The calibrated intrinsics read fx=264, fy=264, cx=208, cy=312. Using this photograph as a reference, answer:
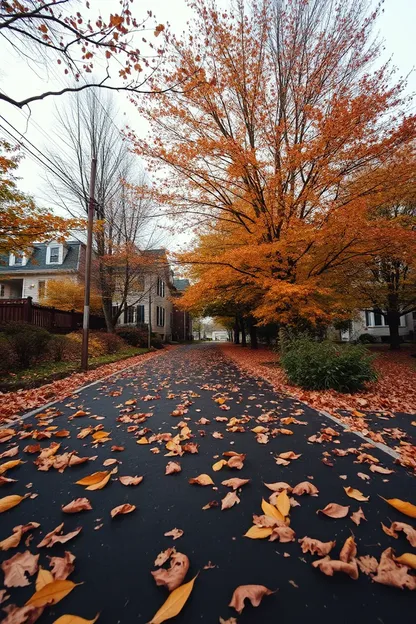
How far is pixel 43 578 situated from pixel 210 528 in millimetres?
1038

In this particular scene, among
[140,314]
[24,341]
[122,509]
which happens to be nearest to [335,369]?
[122,509]

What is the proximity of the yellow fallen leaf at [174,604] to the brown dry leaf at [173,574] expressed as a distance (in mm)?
37

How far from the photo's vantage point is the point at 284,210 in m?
9.04

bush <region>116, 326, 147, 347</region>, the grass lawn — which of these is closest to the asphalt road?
the grass lawn

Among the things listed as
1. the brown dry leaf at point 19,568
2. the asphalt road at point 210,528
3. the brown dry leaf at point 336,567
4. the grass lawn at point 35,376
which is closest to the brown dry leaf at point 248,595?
the asphalt road at point 210,528

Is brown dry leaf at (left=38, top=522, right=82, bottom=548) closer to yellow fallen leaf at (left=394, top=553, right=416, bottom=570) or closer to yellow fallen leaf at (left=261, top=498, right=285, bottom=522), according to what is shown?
yellow fallen leaf at (left=261, top=498, right=285, bottom=522)

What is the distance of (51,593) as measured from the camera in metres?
1.41

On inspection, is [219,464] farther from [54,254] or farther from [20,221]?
[54,254]

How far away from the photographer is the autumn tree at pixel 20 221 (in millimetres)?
7004

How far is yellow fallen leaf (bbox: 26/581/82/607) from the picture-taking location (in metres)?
1.36

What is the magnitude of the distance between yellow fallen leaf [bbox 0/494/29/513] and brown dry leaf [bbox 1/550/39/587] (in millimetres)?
669

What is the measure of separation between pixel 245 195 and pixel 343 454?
867cm

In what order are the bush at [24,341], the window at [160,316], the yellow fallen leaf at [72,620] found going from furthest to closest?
the window at [160,316]
the bush at [24,341]
the yellow fallen leaf at [72,620]

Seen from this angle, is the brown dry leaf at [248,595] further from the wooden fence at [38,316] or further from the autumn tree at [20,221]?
the wooden fence at [38,316]
